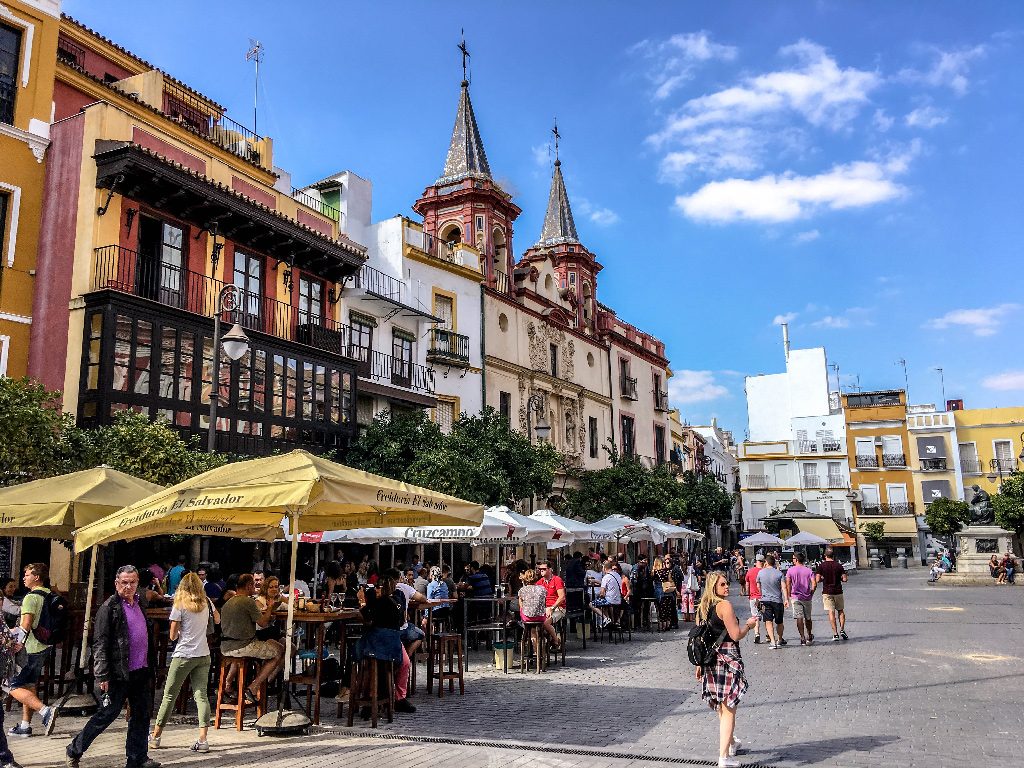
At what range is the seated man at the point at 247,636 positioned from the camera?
9016mm

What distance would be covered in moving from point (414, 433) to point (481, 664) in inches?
457

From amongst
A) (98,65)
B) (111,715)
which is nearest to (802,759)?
(111,715)

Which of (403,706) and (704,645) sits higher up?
(704,645)

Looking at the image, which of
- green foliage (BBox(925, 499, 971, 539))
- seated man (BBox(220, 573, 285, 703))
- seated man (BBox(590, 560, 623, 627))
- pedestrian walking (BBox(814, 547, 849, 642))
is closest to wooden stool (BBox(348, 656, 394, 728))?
seated man (BBox(220, 573, 285, 703))

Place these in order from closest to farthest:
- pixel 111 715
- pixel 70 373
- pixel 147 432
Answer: pixel 111 715, pixel 147 432, pixel 70 373

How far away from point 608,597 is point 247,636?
10.8m

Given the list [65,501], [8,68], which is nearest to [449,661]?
[65,501]

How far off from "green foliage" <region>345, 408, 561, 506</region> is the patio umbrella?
13.5m

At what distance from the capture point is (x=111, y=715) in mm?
7191

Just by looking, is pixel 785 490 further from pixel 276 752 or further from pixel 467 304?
pixel 276 752

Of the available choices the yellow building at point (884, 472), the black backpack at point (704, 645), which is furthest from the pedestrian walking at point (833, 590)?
the yellow building at point (884, 472)

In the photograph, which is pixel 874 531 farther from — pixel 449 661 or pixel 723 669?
pixel 723 669

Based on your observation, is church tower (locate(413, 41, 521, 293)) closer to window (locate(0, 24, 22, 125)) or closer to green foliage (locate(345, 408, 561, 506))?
green foliage (locate(345, 408, 561, 506))

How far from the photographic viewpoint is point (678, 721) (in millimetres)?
9320
